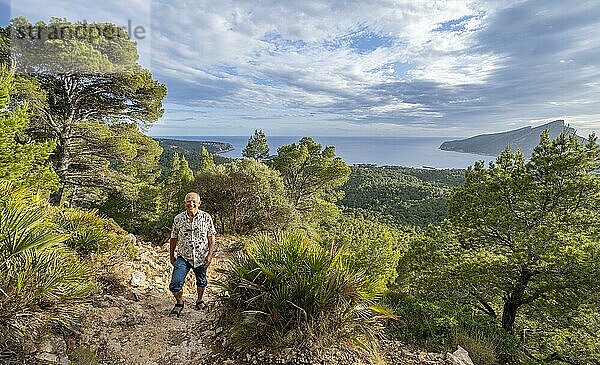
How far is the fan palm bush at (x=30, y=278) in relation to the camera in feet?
9.02

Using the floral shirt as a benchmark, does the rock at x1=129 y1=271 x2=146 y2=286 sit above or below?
below

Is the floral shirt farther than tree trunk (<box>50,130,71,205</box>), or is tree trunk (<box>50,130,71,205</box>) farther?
tree trunk (<box>50,130,71,205</box>)

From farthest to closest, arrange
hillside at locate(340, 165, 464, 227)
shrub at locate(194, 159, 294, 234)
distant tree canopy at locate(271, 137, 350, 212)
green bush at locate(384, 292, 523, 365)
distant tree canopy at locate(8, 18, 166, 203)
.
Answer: hillside at locate(340, 165, 464, 227)
distant tree canopy at locate(271, 137, 350, 212)
shrub at locate(194, 159, 294, 234)
distant tree canopy at locate(8, 18, 166, 203)
green bush at locate(384, 292, 523, 365)

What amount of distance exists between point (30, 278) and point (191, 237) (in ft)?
5.08

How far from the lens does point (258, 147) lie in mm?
24359

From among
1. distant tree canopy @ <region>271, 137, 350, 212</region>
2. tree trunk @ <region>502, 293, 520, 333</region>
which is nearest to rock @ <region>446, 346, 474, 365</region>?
tree trunk @ <region>502, 293, 520, 333</region>

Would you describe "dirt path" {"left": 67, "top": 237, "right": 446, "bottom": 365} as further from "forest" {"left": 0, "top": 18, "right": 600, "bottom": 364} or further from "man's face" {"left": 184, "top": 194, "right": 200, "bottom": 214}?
"man's face" {"left": 184, "top": 194, "right": 200, "bottom": 214}

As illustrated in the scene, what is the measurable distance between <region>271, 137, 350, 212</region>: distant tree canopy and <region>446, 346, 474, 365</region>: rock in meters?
15.5

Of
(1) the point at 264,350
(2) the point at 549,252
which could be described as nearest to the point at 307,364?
(1) the point at 264,350

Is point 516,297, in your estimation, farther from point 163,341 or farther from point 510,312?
point 163,341

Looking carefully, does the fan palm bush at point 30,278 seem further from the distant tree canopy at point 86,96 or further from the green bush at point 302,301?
the distant tree canopy at point 86,96

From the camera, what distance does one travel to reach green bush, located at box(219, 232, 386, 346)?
3.04 metres

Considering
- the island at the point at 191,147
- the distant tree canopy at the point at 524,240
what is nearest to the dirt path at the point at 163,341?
the distant tree canopy at the point at 524,240

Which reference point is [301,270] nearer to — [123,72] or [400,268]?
[400,268]
